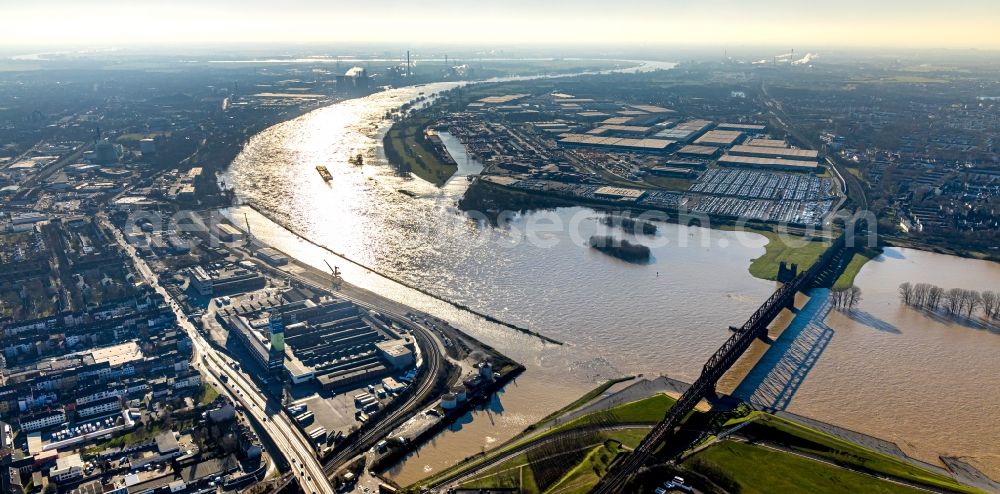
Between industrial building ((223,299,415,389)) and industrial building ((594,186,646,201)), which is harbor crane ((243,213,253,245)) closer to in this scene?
industrial building ((223,299,415,389))

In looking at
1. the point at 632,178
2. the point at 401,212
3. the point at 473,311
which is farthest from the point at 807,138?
the point at 473,311

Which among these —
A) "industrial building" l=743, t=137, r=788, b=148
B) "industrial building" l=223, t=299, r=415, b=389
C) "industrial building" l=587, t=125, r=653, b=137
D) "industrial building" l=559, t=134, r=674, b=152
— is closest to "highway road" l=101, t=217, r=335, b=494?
"industrial building" l=223, t=299, r=415, b=389

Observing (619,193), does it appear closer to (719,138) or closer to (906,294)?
(906,294)

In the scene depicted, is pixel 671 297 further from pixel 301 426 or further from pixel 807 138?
pixel 807 138

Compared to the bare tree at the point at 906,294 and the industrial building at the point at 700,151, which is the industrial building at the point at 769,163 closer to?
the industrial building at the point at 700,151

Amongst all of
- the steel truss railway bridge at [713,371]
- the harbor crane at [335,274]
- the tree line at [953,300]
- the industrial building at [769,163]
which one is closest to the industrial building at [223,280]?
the harbor crane at [335,274]

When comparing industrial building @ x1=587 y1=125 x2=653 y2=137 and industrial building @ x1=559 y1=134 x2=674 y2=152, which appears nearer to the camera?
industrial building @ x1=559 y1=134 x2=674 y2=152

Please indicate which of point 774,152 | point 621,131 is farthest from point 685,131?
point 774,152

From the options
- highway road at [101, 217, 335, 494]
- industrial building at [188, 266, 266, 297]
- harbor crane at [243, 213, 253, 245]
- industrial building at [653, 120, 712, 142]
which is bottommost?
highway road at [101, 217, 335, 494]
